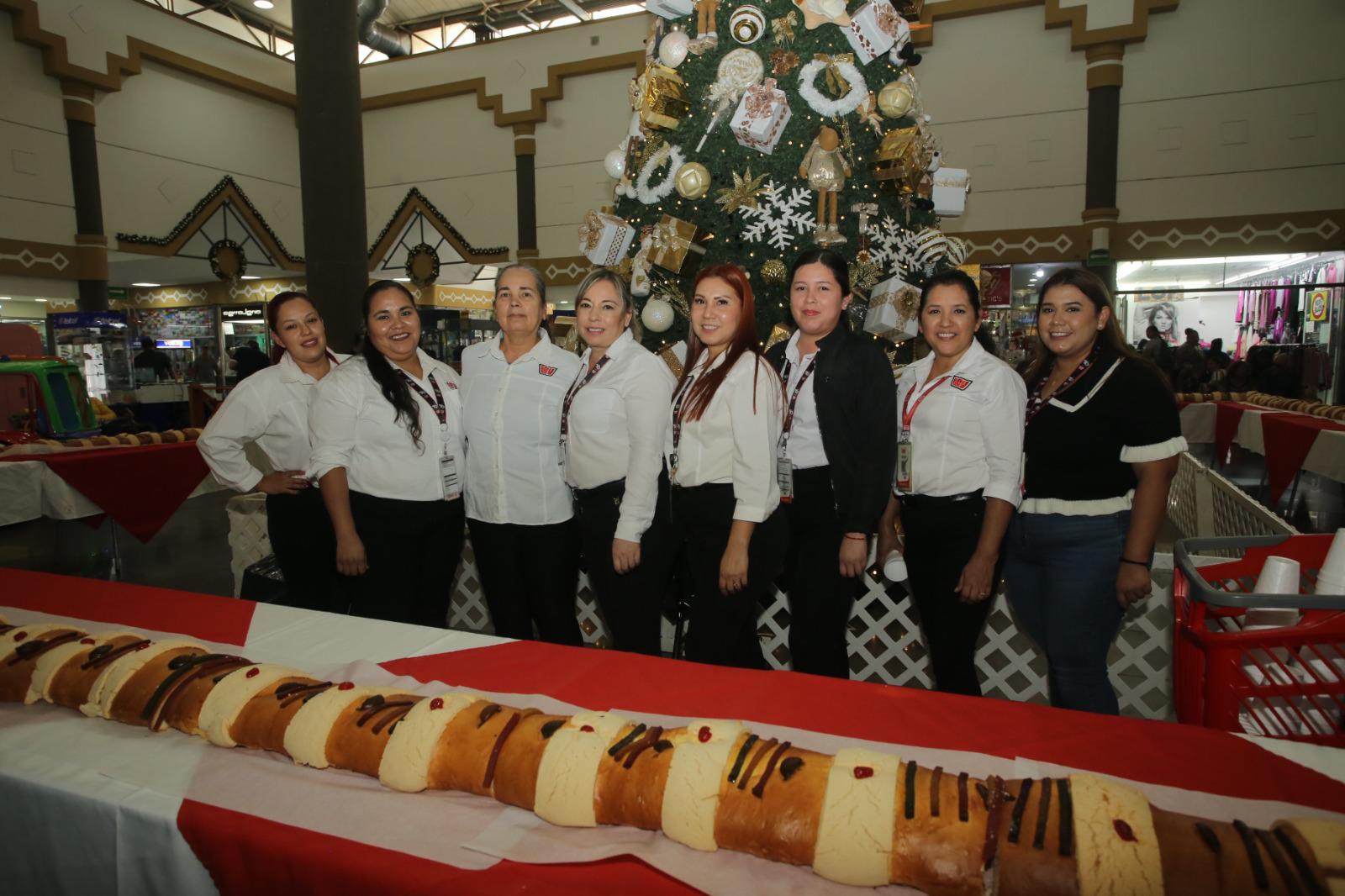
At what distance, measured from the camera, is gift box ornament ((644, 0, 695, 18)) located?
320 cm

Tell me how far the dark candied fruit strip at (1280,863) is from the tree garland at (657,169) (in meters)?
2.95

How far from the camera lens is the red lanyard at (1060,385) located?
75.0 inches

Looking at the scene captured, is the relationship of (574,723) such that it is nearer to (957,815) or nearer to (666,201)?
(957,815)

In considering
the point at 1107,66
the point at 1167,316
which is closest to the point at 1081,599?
the point at 1167,316

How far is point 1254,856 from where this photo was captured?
2.48 feet

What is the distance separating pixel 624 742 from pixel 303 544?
198cm

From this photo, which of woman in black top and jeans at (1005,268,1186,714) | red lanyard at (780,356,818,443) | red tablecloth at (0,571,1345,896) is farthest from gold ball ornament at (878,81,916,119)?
red tablecloth at (0,571,1345,896)

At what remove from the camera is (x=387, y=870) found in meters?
0.87

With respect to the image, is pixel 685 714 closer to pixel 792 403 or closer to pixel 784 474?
pixel 784 474

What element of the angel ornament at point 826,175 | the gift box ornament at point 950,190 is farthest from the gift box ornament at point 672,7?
the gift box ornament at point 950,190

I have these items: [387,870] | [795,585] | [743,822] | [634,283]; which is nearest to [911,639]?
[795,585]

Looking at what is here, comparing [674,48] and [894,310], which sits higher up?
[674,48]

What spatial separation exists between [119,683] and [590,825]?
35.0 inches

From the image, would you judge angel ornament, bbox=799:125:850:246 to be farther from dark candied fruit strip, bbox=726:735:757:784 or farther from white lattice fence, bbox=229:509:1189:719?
dark candied fruit strip, bbox=726:735:757:784
